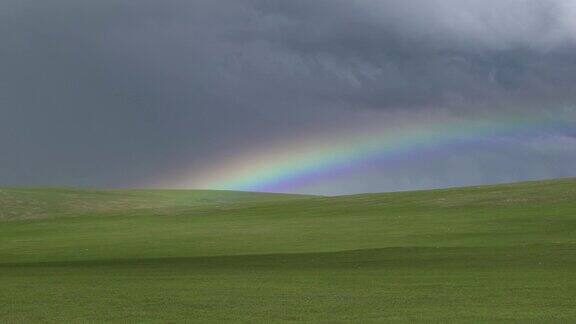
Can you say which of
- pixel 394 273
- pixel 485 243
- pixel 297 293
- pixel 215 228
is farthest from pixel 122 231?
pixel 297 293

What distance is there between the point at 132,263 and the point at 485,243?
56.2 ft

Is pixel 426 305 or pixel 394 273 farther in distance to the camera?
pixel 394 273

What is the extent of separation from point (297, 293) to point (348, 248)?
53.9 ft

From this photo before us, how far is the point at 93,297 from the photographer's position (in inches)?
808

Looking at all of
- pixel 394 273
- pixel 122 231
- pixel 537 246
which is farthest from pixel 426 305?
pixel 122 231

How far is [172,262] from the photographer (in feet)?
106

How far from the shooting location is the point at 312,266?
29.4 meters

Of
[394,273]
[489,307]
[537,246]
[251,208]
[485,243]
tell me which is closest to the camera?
[489,307]

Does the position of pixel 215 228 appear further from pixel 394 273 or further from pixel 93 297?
pixel 93 297

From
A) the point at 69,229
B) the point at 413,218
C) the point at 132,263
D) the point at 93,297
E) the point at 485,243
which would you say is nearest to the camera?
the point at 93,297

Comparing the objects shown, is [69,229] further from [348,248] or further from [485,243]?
[485,243]

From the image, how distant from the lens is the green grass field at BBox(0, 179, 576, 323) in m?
18.0

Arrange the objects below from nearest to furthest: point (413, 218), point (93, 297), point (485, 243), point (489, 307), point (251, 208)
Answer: point (489, 307) < point (93, 297) < point (485, 243) < point (413, 218) < point (251, 208)

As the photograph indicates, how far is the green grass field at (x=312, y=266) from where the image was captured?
707 inches
